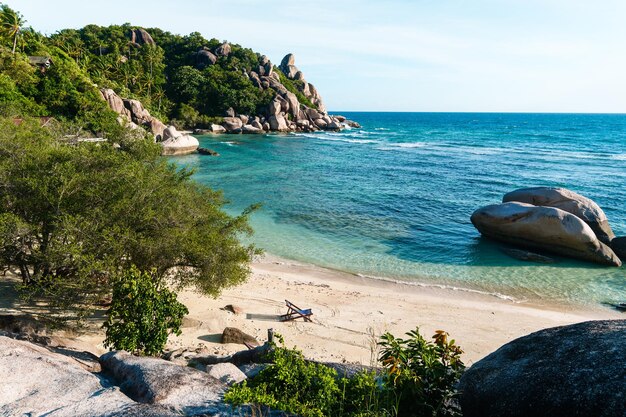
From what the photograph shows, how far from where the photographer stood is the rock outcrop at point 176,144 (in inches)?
2196

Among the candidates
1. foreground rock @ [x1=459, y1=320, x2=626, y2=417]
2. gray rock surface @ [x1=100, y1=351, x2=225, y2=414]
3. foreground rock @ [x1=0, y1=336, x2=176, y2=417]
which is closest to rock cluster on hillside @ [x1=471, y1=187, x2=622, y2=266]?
foreground rock @ [x1=459, y1=320, x2=626, y2=417]

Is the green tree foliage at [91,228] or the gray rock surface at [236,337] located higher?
the green tree foliage at [91,228]

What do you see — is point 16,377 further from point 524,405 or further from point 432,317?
point 432,317

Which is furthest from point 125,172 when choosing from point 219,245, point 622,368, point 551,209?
point 551,209

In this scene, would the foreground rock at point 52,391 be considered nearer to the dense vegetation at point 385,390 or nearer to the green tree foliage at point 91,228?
the dense vegetation at point 385,390

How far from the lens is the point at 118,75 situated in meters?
79.7

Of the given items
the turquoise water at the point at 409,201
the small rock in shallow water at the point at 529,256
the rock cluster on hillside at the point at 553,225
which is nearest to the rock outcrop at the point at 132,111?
the turquoise water at the point at 409,201

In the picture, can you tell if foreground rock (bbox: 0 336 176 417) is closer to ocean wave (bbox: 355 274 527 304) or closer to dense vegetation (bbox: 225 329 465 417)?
dense vegetation (bbox: 225 329 465 417)

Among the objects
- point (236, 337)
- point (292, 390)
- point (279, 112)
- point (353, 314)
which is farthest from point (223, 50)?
point (292, 390)

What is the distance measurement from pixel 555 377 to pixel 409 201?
31106mm

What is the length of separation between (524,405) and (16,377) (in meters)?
7.35

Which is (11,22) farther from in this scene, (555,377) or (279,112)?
(555,377)

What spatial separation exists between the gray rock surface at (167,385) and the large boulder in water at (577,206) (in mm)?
24165

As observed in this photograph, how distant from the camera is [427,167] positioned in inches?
2111
